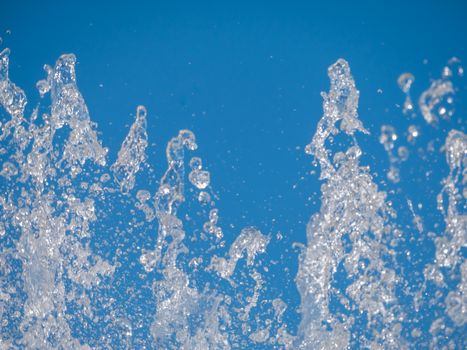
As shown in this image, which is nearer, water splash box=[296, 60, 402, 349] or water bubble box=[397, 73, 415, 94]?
water bubble box=[397, 73, 415, 94]

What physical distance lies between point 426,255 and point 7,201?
2.25 meters

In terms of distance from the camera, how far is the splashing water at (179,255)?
9.15ft

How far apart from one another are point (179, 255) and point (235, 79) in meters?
1.01

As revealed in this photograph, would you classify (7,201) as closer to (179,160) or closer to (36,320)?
(36,320)

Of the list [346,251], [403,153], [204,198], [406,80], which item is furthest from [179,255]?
[406,80]

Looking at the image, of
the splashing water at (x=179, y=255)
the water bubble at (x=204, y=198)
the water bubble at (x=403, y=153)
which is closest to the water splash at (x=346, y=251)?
the splashing water at (x=179, y=255)

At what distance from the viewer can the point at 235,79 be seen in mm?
3014

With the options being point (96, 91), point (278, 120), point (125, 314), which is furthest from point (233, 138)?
A: point (125, 314)

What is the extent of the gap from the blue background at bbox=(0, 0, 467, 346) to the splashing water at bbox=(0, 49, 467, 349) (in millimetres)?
74

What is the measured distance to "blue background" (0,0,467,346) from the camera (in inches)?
113

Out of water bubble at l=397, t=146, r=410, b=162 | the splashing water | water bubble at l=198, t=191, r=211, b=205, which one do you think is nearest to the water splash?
the splashing water

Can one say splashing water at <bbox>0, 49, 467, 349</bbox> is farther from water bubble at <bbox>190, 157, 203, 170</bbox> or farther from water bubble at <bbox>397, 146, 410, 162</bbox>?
water bubble at <bbox>397, 146, 410, 162</bbox>

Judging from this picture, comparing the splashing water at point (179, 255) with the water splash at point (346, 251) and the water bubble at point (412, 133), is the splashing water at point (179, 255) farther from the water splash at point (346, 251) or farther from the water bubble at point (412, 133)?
the water bubble at point (412, 133)

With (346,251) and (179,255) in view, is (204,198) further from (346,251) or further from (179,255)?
(346,251)
